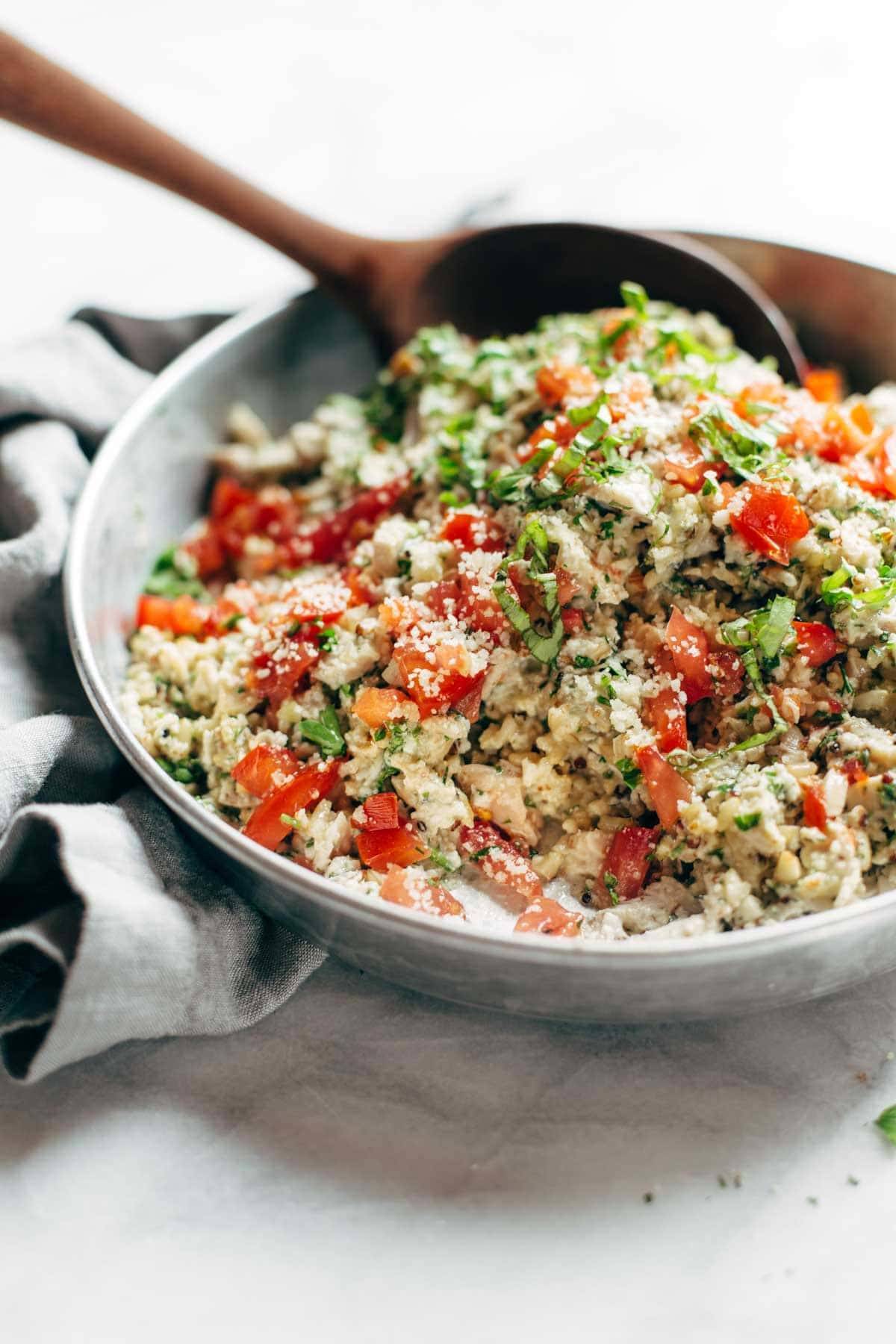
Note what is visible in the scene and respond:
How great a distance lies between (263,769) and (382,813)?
11.4 inches

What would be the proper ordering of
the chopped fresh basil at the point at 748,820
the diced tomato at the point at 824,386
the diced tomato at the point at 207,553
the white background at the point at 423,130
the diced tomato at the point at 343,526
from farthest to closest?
the white background at the point at 423,130 → the diced tomato at the point at 207,553 → the diced tomato at the point at 824,386 → the diced tomato at the point at 343,526 → the chopped fresh basil at the point at 748,820

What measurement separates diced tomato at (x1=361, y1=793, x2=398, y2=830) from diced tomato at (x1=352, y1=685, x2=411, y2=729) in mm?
153

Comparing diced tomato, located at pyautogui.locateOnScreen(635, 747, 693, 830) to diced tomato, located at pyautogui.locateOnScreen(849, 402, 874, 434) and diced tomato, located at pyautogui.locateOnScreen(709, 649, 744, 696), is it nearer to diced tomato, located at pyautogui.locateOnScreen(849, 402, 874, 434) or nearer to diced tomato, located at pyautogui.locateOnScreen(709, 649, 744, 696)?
diced tomato, located at pyautogui.locateOnScreen(709, 649, 744, 696)

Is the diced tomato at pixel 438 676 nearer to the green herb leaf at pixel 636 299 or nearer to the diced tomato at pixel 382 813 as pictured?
the diced tomato at pixel 382 813

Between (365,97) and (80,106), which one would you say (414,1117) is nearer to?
(80,106)

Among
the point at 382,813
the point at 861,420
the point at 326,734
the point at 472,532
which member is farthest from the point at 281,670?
the point at 861,420

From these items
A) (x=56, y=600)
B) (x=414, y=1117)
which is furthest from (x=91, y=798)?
(x=414, y=1117)

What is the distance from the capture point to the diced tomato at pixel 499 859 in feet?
7.88

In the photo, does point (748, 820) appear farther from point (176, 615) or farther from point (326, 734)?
point (176, 615)

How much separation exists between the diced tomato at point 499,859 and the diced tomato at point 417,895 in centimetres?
11

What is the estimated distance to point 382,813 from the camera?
7.95 ft

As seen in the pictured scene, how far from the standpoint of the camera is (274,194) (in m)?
3.47

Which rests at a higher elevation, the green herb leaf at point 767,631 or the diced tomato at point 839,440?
the diced tomato at point 839,440

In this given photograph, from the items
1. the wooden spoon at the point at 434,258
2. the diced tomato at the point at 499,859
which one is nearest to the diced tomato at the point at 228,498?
the wooden spoon at the point at 434,258
